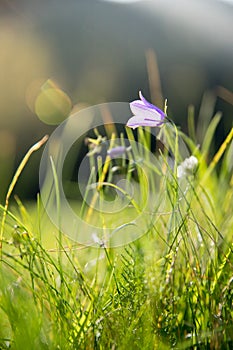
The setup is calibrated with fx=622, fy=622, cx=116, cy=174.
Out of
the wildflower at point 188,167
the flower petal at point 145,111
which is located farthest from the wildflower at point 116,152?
the flower petal at point 145,111

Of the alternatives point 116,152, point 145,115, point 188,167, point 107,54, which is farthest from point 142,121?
point 107,54

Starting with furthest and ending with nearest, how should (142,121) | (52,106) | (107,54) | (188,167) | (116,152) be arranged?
(107,54), (52,106), (116,152), (188,167), (142,121)

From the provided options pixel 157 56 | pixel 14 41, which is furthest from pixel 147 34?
pixel 14 41

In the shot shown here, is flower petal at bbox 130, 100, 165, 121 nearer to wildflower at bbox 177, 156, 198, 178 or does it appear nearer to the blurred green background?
wildflower at bbox 177, 156, 198, 178

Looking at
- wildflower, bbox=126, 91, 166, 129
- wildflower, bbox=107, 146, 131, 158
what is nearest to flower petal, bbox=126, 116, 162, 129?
wildflower, bbox=126, 91, 166, 129

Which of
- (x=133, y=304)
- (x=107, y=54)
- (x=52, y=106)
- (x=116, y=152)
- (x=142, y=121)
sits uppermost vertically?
(x=142, y=121)

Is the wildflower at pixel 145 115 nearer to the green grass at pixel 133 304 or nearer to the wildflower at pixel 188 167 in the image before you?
the green grass at pixel 133 304

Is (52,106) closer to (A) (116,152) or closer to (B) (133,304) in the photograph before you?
(A) (116,152)
